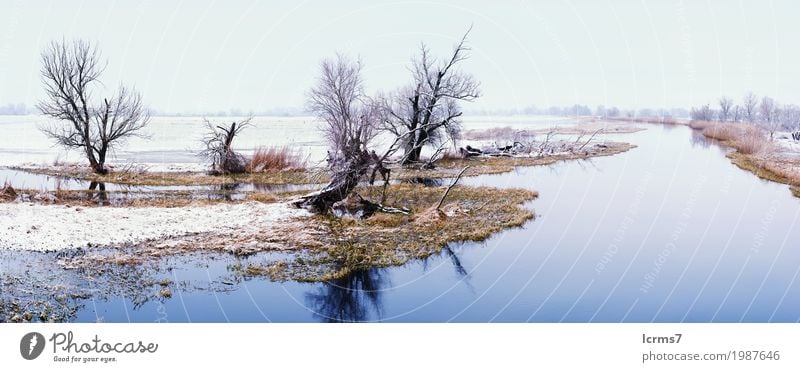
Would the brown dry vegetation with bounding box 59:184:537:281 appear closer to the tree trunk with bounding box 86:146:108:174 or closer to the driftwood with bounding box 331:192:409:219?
the driftwood with bounding box 331:192:409:219

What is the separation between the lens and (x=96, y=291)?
37.4 feet

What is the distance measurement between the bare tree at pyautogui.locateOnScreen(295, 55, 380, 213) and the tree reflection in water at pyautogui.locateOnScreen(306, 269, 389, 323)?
290 inches

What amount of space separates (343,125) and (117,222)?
8974 millimetres

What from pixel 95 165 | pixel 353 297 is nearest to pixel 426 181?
pixel 353 297

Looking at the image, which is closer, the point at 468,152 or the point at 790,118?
the point at 468,152

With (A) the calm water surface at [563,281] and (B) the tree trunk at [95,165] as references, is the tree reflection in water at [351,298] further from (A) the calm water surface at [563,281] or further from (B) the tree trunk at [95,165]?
(B) the tree trunk at [95,165]

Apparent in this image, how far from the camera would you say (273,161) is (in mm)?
35312

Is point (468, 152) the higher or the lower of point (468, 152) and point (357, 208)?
the higher

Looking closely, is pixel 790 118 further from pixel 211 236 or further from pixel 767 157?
pixel 211 236

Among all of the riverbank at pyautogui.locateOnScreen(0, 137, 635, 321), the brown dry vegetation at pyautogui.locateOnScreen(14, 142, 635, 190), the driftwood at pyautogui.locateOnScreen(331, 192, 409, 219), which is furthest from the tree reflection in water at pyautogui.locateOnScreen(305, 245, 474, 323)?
the brown dry vegetation at pyautogui.locateOnScreen(14, 142, 635, 190)

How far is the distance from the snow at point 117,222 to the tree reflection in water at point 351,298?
5.21m

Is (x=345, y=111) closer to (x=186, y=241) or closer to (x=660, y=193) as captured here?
(x=186, y=241)

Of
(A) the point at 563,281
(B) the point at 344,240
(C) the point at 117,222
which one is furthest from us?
(C) the point at 117,222

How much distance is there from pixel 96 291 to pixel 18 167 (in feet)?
93.3
